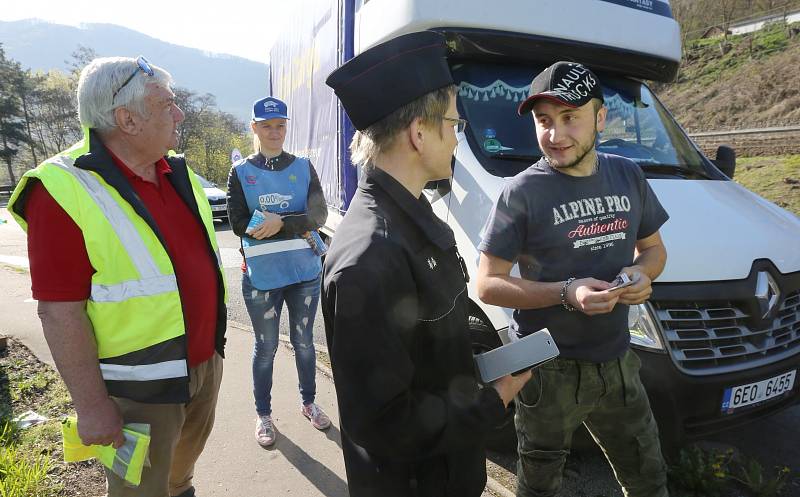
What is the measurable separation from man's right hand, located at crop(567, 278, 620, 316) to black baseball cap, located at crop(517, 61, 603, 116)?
0.69 metres

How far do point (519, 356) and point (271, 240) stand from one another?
6.89 ft

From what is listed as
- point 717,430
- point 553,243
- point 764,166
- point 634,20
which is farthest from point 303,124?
point 764,166

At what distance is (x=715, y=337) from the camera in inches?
92.3

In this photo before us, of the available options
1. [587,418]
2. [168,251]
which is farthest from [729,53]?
[168,251]

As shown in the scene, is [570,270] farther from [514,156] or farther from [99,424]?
[99,424]

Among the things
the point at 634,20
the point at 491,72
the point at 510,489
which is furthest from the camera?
the point at 634,20

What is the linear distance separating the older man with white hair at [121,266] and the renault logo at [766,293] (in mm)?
2531

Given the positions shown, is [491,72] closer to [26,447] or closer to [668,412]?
[668,412]

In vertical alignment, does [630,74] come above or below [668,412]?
above

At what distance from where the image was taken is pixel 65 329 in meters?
1.53

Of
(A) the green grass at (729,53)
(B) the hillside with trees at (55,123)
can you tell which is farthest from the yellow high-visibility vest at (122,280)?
(B) the hillside with trees at (55,123)

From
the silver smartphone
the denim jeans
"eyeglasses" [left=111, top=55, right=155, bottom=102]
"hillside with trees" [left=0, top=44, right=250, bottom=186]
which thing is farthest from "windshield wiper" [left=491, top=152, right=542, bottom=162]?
"hillside with trees" [left=0, top=44, right=250, bottom=186]

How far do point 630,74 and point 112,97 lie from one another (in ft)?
11.3

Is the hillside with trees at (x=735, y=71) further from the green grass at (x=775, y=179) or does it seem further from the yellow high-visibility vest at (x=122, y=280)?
the yellow high-visibility vest at (x=122, y=280)
